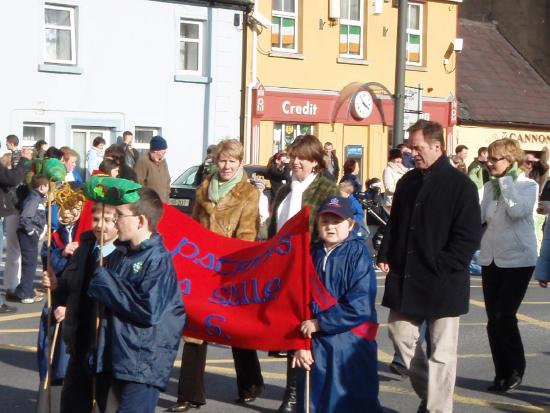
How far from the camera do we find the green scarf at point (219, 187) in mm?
8750

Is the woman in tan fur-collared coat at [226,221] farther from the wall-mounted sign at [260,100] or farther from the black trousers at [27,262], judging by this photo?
the wall-mounted sign at [260,100]

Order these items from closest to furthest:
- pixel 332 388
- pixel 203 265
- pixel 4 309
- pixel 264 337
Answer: pixel 332 388
pixel 264 337
pixel 203 265
pixel 4 309

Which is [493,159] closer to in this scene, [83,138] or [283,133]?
[83,138]

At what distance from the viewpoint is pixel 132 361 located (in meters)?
5.88

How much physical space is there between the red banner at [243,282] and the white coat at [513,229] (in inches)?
91.7

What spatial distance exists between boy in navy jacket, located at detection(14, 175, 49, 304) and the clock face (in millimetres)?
20873

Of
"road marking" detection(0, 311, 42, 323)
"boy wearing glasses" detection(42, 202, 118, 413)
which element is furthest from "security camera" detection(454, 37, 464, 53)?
"boy wearing glasses" detection(42, 202, 118, 413)

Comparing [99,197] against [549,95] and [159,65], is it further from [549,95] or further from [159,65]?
[549,95]

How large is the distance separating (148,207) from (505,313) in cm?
410

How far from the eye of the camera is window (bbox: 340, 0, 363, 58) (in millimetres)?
34469

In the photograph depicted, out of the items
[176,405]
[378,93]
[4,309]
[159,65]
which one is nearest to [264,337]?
[176,405]

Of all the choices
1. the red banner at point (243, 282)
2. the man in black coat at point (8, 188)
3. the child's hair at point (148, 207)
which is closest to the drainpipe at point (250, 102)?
the man in black coat at point (8, 188)

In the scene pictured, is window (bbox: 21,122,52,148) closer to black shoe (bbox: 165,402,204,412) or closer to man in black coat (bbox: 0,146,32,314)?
man in black coat (bbox: 0,146,32,314)

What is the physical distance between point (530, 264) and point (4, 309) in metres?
6.12
